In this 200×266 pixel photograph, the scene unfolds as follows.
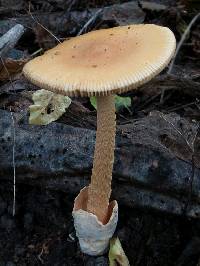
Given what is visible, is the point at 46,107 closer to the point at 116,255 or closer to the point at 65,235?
the point at 65,235

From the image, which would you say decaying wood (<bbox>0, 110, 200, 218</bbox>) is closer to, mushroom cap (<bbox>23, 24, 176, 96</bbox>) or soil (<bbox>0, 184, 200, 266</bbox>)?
soil (<bbox>0, 184, 200, 266</bbox>)

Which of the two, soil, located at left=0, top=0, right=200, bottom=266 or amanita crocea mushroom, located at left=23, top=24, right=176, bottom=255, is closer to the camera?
amanita crocea mushroom, located at left=23, top=24, right=176, bottom=255

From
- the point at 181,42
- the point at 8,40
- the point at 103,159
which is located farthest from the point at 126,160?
the point at 181,42

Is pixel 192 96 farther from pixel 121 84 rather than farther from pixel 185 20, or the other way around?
pixel 121 84

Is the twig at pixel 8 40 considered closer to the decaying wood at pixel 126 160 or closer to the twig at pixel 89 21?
the decaying wood at pixel 126 160

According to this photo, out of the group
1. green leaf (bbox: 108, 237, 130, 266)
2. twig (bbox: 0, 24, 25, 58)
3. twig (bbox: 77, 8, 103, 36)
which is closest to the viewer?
green leaf (bbox: 108, 237, 130, 266)

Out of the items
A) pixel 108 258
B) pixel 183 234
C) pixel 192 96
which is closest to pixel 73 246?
pixel 108 258

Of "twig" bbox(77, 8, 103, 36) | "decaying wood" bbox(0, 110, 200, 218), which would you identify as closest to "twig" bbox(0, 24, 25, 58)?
"decaying wood" bbox(0, 110, 200, 218)
